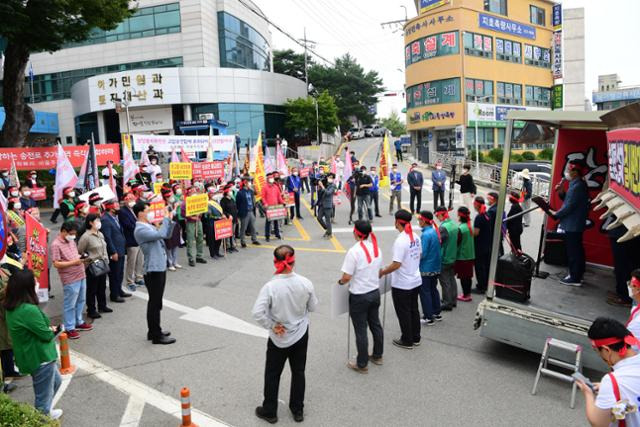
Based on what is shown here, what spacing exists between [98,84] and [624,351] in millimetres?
46088

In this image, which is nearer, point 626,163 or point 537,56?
point 626,163

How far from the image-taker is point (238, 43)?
46.8 metres

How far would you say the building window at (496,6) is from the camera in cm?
3969

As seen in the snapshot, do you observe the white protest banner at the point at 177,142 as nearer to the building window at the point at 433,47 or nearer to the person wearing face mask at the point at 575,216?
the person wearing face mask at the point at 575,216

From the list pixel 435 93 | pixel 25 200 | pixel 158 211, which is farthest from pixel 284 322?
pixel 435 93

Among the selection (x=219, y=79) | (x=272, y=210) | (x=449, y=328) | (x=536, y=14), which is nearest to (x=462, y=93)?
(x=536, y=14)

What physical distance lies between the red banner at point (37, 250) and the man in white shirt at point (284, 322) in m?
4.04

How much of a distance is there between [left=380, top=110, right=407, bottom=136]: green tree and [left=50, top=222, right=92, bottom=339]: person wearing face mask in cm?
10645

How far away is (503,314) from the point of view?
6266 millimetres

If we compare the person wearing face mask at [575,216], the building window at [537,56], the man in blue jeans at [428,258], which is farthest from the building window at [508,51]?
the man in blue jeans at [428,258]

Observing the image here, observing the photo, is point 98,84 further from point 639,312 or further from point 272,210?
point 639,312

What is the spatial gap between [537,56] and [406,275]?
1731 inches

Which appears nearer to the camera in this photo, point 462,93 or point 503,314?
point 503,314

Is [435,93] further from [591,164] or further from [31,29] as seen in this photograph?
[591,164]
